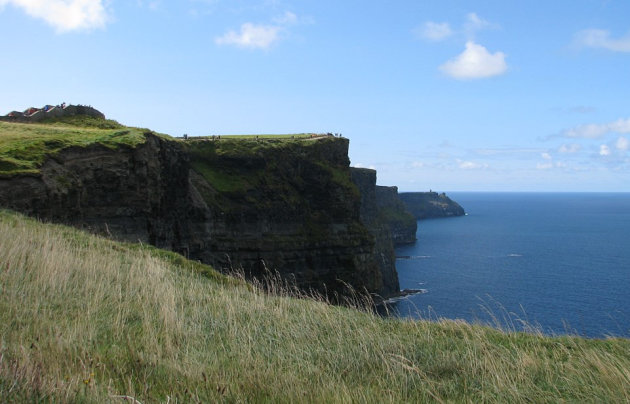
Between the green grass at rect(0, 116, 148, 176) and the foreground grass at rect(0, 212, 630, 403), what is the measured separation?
26353 millimetres

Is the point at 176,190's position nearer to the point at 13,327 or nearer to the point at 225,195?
the point at 225,195

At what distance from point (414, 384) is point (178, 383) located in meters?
3.10

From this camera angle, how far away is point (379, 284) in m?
78.8

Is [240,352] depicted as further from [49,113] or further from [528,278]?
[528,278]

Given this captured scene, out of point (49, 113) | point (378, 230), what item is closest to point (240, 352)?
point (49, 113)

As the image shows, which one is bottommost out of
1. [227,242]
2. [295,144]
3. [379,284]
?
[379,284]

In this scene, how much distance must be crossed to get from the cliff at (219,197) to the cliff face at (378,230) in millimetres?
576

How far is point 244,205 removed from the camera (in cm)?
7075

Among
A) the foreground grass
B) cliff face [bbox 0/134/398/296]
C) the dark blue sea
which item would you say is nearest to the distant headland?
cliff face [bbox 0/134/398/296]

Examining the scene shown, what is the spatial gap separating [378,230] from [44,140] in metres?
81.6

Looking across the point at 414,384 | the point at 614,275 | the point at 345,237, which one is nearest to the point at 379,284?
the point at 345,237

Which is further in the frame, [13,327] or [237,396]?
[13,327]

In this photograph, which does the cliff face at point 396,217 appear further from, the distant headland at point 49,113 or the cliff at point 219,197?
the distant headland at point 49,113

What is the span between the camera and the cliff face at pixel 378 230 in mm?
92062
